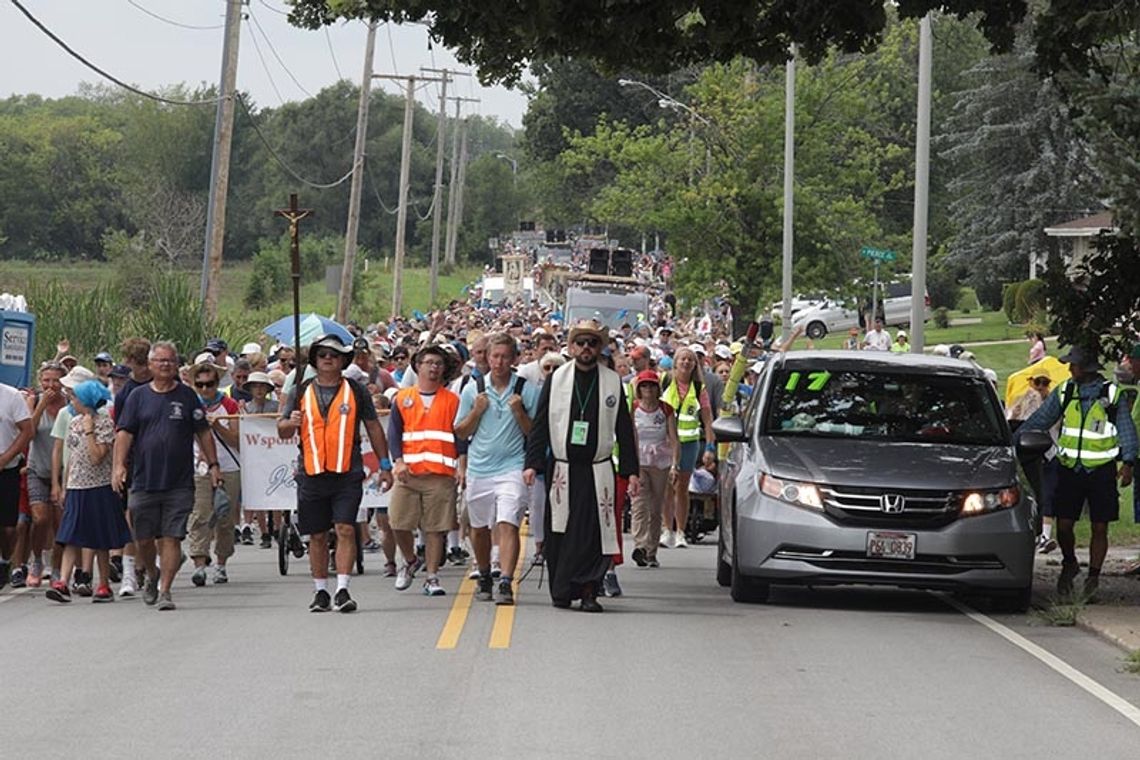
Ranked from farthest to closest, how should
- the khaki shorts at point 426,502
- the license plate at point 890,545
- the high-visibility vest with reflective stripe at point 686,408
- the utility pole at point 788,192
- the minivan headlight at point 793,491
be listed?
the utility pole at point 788,192 < the high-visibility vest with reflective stripe at point 686,408 < the khaki shorts at point 426,502 < the minivan headlight at point 793,491 < the license plate at point 890,545

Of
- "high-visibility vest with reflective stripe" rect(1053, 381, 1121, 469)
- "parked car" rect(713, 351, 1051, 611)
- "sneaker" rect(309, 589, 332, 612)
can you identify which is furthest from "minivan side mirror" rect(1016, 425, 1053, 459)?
"sneaker" rect(309, 589, 332, 612)

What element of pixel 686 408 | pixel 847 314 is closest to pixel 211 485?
pixel 686 408

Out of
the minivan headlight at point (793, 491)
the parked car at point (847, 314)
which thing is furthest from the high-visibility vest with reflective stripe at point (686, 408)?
the parked car at point (847, 314)

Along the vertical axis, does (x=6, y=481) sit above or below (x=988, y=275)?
below

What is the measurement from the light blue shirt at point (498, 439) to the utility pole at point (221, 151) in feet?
66.9

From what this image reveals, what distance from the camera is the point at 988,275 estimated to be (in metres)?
64.9

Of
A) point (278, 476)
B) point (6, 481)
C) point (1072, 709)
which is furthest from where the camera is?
point (278, 476)

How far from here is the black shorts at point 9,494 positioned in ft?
55.2

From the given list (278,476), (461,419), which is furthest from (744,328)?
(461,419)

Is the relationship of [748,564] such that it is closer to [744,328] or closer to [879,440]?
[879,440]

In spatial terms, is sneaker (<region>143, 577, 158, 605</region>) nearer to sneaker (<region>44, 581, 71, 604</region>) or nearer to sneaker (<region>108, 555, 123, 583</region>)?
sneaker (<region>44, 581, 71, 604</region>)

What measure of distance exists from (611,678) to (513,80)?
20.7ft

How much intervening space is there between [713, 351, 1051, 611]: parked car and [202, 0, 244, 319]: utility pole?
68.9 ft

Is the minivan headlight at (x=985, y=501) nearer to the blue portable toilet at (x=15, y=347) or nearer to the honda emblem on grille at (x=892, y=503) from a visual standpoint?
the honda emblem on grille at (x=892, y=503)
